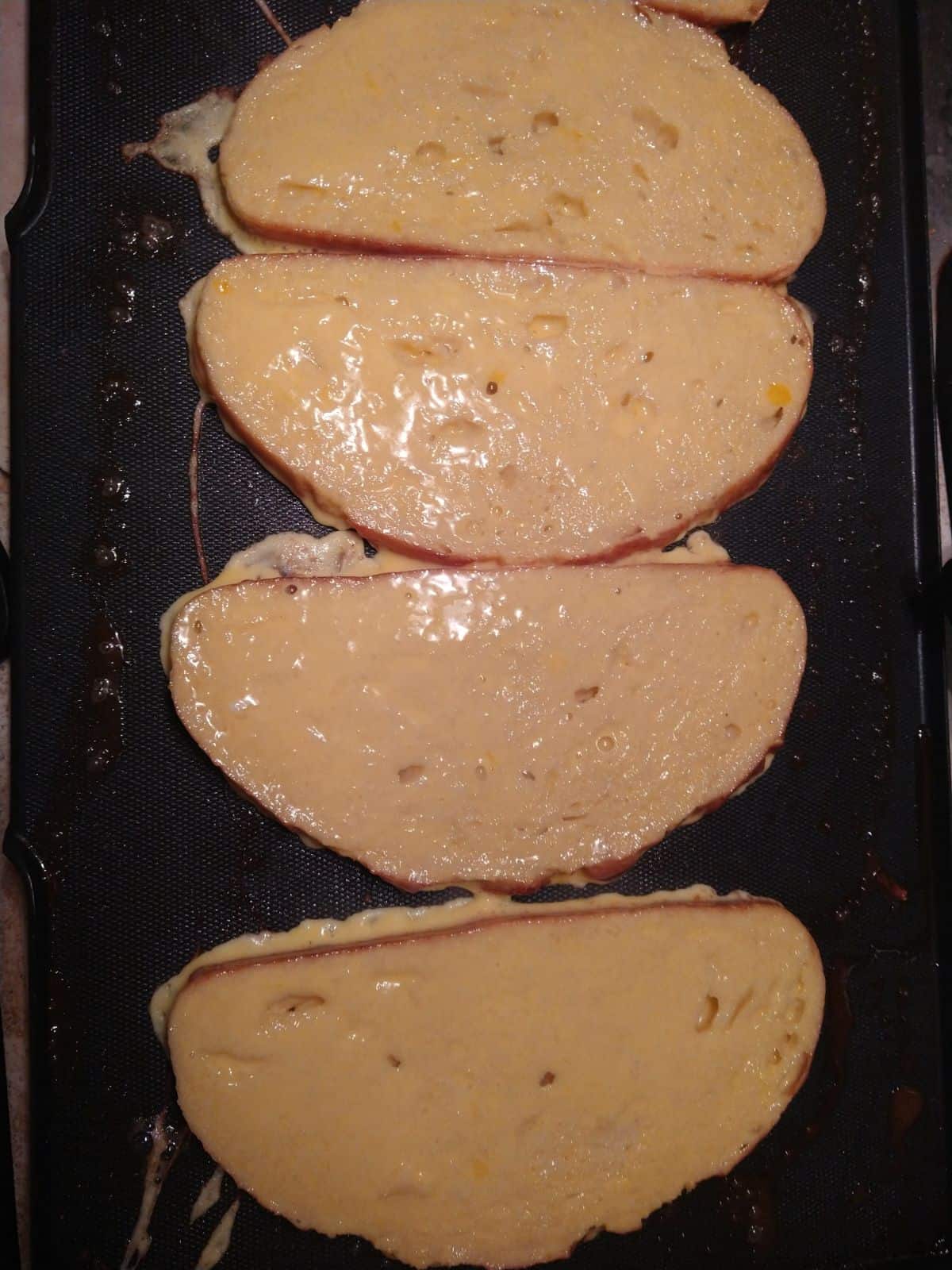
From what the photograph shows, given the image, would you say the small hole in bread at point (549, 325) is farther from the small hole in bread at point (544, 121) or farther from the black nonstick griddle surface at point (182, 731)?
the black nonstick griddle surface at point (182, 731)

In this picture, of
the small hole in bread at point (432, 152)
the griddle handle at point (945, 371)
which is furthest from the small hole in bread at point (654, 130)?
the griddle handle at point (945, 371)

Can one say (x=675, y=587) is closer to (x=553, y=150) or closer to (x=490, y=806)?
(x=490, y=806)

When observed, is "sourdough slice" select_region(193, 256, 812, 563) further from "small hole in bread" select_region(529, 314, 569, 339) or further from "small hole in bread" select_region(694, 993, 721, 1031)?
"small hole in bread" select_region(694, 993, 721, 1031)

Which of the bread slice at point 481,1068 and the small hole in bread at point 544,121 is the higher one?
the small hole in bread at point 544,121

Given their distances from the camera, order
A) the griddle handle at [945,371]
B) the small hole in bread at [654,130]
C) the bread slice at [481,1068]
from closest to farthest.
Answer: the bread slice at [481,1068]
the small hole in bread at [654,130]
the griddle handle at [945,371]

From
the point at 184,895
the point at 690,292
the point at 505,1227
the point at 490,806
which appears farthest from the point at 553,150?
the point at 505,1227

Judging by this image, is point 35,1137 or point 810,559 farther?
point 810,559

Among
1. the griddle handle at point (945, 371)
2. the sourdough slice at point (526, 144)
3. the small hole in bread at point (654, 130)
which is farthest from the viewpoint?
the griddle handle at point (945, 371)

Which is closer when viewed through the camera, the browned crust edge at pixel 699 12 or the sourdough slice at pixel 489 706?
the sourdough slice at pixel 489 706
